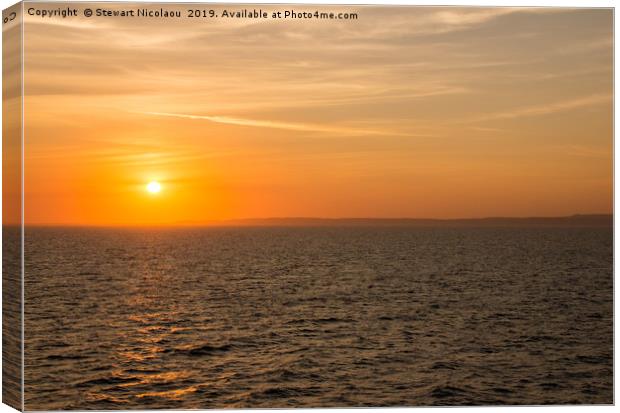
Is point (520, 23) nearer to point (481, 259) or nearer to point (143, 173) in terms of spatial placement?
point (143, 173)

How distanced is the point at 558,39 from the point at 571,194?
5.38 meters

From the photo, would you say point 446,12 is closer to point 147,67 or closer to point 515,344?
point 147,67

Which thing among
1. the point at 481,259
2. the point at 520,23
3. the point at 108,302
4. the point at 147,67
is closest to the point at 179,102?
the point at 147,67

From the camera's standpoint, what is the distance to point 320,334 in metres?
29.8

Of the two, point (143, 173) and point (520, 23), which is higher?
point (520, 23)

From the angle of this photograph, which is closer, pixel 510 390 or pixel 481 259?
pixel 510 390

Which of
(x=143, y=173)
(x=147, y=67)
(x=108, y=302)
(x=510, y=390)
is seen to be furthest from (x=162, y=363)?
(x=108, y=302)

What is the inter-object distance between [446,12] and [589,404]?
10608mm

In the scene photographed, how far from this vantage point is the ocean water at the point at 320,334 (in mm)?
20891

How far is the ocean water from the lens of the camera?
2089cm

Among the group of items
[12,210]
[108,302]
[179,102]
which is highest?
[179,102]

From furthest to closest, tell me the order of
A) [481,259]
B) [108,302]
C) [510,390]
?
[481,259], [108,302], [510,390]

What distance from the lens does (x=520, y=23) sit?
20.7 meters

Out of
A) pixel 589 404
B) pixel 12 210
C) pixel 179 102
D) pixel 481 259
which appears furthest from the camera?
pixel 481 259
